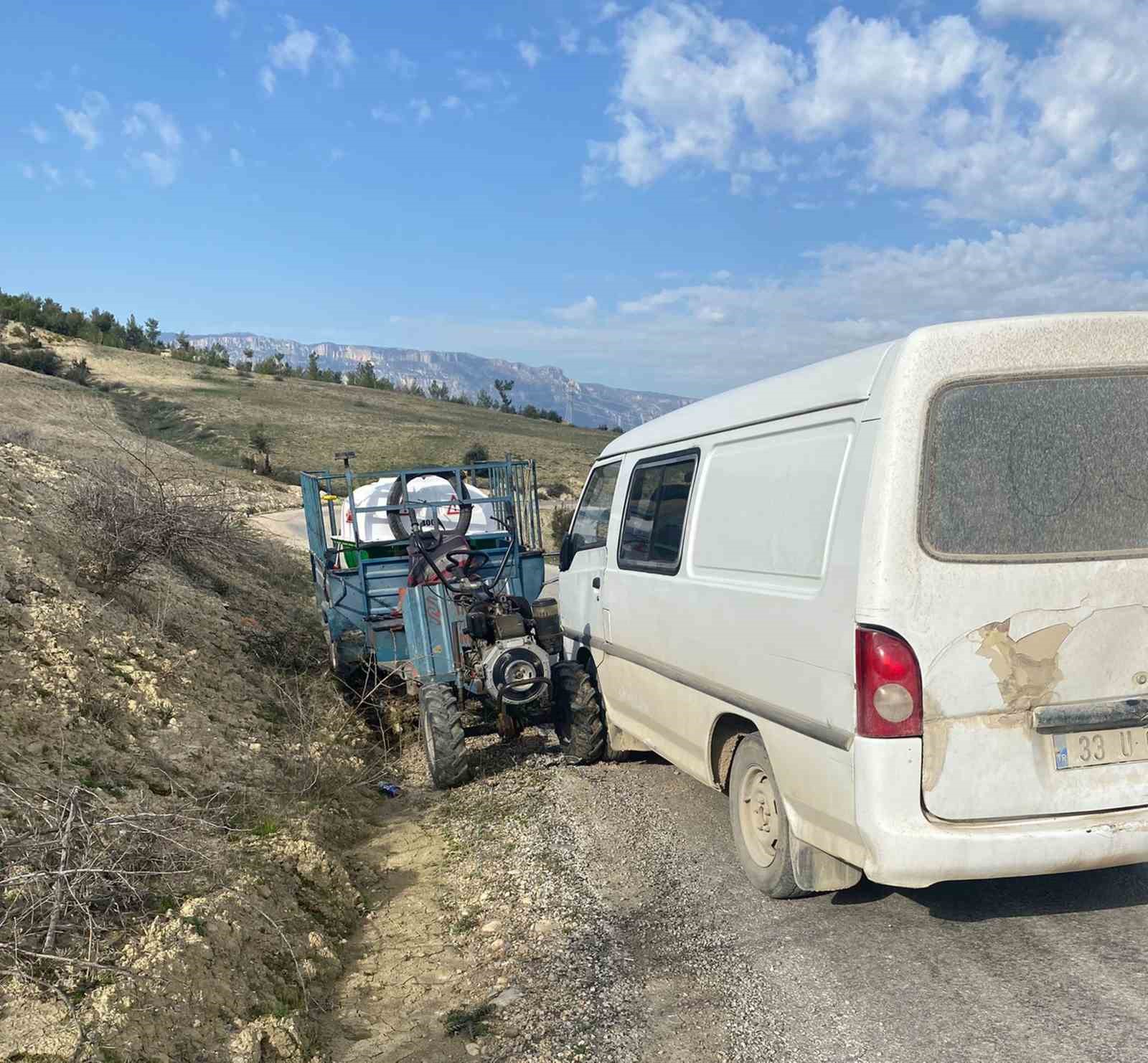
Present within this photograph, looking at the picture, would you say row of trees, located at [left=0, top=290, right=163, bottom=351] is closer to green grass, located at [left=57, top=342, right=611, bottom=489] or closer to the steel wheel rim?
green grass, located at [left=57, top=342, right=611, bottom=489]

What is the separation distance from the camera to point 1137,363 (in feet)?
11.9

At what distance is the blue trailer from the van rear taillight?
3.84 meters

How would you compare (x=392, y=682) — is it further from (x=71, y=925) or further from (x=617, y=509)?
(x=71, y=925)

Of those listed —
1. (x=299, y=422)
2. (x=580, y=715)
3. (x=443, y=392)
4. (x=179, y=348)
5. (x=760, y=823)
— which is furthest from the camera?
(x=443, y=392)

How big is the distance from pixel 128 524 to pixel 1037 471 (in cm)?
763

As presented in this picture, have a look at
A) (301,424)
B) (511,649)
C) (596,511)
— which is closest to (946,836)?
(596,511)

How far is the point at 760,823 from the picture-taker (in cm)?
473

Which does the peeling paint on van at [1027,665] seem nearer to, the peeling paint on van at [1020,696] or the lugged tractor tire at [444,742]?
the peeling paint on van at [1020,696]

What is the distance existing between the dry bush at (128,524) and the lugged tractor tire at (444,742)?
3.39 metres

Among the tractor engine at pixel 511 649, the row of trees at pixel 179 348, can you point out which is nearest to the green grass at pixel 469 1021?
the tractor engine at pixel 511 649

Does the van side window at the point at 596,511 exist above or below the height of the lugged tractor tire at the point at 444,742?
above

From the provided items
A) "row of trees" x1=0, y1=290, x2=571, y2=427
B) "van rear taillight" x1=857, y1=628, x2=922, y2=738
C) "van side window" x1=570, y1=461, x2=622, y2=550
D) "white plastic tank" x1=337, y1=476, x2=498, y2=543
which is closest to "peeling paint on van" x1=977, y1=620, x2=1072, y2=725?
"van rear taillight" x1=857, y1=628, x2=922, y2=738

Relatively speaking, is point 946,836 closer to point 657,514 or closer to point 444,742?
point 657,514

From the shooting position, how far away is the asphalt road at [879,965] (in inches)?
132
